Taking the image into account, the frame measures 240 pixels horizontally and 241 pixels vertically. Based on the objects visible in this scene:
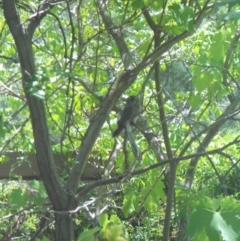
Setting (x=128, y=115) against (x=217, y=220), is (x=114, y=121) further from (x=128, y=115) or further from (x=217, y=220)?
(x=217, y=220)

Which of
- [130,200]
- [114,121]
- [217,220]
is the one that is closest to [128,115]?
[130,200]

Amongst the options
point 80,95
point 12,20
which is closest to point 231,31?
point 80,95

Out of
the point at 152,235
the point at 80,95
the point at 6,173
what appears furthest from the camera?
the point at 152,235

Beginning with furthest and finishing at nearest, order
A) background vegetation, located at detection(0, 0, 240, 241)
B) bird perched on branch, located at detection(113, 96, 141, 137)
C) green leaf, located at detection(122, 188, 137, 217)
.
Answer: green leaf, located at detection(122, 188, 137, 217), bird perched on branch, located at detection(113, 96, 141, 137), background vegetation, located at detection(0, 0, 240, 241)

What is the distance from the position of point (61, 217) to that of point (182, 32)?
0.84 meters

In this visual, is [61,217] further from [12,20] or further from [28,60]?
[12,20]

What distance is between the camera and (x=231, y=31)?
2.62 meters

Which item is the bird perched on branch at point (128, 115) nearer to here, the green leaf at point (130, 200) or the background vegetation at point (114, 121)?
the background vegetation at point (114, 121)

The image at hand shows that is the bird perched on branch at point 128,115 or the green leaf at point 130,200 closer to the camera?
the bird perched on branch at point 128,115

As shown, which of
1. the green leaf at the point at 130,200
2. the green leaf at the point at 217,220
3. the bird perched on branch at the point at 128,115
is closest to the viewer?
the green leaf at the point at 217,220

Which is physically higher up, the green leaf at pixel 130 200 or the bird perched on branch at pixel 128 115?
the bird perched on branch at pixel 128 115

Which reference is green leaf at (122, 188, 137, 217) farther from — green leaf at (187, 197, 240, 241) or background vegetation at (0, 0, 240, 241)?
green leaf at (187, 197, 240, 241)

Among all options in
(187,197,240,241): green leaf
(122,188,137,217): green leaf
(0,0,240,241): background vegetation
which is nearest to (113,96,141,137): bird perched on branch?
(0,0,240,241): background vegetation

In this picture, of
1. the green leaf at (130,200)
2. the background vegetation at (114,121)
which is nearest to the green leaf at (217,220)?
the background vegetation at (114,121)
